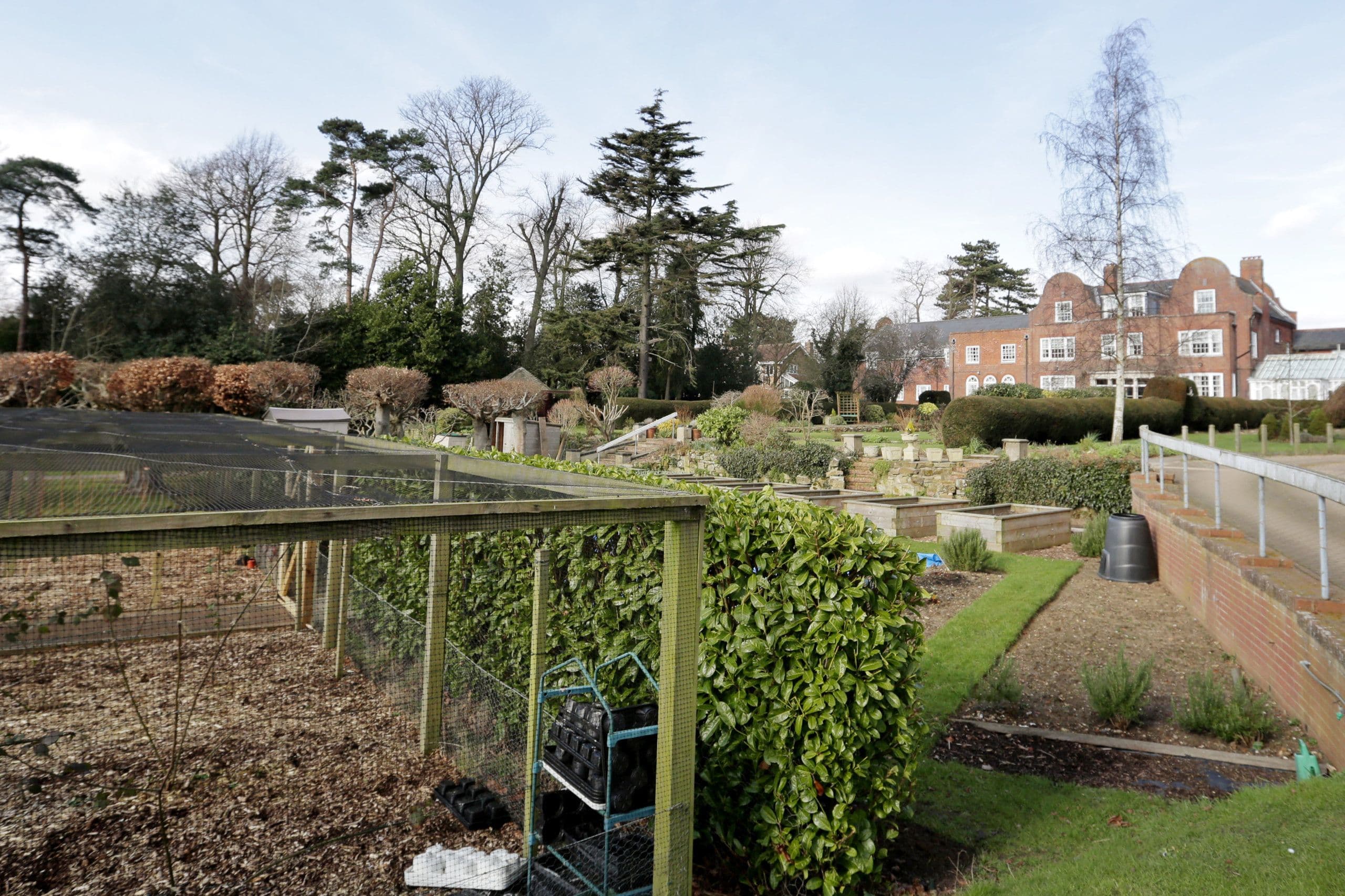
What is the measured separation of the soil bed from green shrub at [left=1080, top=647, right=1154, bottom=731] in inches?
14.5

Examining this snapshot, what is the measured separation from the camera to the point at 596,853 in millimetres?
2863

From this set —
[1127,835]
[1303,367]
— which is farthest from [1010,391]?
[1127,835]

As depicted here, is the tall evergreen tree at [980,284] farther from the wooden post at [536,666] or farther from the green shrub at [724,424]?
the wooden post at [536,666]

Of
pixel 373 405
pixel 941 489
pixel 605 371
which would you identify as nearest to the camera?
pixel 941 489

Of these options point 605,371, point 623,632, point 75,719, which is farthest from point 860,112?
point 605,371

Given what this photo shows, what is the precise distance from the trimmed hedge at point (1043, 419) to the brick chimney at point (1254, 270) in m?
27.4

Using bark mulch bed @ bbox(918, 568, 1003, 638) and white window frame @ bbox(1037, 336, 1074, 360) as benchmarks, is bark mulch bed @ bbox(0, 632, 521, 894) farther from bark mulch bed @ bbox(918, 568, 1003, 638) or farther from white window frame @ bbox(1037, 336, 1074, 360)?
white window frame @ bbox(1037, 336, 1074, 360)

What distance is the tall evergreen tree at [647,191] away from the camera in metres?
34.0

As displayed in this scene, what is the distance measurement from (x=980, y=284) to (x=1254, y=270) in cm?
1752

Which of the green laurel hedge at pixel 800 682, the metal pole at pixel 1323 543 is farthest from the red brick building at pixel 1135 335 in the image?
the green laurel hedge at pixel 800 682

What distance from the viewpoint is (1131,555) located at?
8.68m

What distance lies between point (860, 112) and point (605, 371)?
21346 mm

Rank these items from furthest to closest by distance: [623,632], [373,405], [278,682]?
1. [373,405]
2. [278,682]
3. [623,632]

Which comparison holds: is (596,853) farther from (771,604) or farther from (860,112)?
(860,112)
